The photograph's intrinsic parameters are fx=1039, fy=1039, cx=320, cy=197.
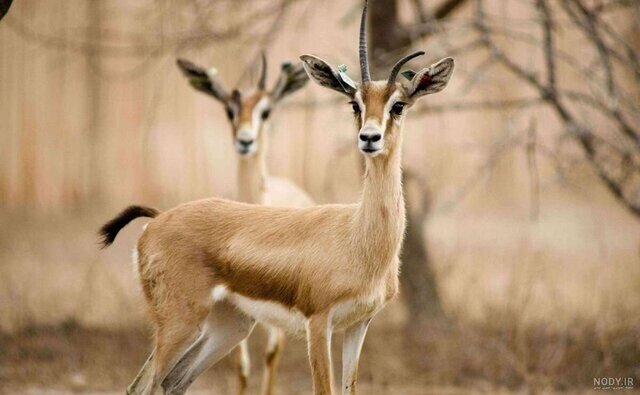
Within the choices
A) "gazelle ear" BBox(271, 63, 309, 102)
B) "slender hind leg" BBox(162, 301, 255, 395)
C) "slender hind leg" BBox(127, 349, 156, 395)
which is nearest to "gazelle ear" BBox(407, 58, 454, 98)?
"slender hind leg" BBox(162, 301, 255, 395)

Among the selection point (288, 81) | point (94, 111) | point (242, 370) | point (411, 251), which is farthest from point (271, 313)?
point (94, 111)

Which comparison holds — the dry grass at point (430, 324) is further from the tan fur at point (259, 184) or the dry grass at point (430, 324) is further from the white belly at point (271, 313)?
the white belly at point (271, 313)

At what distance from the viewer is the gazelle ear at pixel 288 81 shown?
8484 millimetres

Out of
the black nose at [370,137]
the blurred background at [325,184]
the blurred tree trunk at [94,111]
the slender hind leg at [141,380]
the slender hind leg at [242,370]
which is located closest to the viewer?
the black nose at [370,137]

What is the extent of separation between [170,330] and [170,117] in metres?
6.21

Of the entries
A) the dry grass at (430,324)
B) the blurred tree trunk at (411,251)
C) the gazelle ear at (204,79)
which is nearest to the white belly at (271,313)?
the dry grass at (430,324)

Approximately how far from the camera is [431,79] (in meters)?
5.34

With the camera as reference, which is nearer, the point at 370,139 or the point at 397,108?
the point at 370,139

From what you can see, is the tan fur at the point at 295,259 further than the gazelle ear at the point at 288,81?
No

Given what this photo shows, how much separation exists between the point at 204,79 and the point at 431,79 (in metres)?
3.52

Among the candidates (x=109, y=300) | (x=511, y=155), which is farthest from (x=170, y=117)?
(x=511, y=155)

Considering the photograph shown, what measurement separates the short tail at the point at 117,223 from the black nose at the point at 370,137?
5.30ft

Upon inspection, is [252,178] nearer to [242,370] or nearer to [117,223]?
[242,370]

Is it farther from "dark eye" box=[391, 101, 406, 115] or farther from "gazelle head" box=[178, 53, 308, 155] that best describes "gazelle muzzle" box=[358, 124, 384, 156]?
"gazelle head" box=[178, 53, 308, 155]
